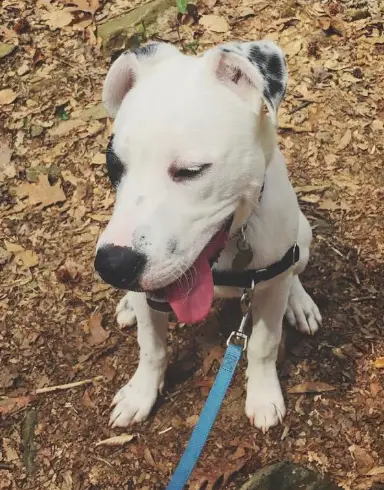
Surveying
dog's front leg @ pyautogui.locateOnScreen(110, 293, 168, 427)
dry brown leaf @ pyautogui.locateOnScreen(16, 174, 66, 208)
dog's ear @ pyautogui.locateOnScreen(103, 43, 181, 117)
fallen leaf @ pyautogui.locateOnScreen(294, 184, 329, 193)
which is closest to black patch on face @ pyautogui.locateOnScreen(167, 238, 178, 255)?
dog's ear @ pyautogui.locateOnScreen(103, 43, 181, 117)

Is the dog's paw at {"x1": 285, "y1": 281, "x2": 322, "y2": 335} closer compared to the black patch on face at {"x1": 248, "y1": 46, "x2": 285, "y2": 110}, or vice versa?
the black patch on face at {"x1": 248, "y1": 46, "x2": 285, "y2": 110}

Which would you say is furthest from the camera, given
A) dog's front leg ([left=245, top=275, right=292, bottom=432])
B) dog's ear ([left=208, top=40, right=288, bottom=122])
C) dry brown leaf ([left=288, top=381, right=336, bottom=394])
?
dry brown leaf ([left=288, top=381, right=336, bottom=394])

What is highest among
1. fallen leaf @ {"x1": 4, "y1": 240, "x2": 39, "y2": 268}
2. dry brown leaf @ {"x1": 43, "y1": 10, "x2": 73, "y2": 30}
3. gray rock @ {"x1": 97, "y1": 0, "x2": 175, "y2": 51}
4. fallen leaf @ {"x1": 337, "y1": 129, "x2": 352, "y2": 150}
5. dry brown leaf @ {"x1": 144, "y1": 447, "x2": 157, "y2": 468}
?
dry brown leaf @ {"x1": 43, "y1": 10, "x2": 73, "y2": 30}

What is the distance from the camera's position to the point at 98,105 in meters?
4.96

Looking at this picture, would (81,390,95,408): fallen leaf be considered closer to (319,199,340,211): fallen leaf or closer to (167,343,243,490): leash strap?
(167,343,243,490): leash strap

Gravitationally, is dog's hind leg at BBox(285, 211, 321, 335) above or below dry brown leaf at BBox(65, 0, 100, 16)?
below

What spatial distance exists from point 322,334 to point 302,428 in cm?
55

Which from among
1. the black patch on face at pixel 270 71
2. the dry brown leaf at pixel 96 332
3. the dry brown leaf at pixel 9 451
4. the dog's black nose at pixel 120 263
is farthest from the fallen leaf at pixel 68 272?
the black patch on face at pixel 270 71

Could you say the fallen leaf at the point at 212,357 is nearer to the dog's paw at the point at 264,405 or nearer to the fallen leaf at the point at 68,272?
the dog's paw at the point at 264,405

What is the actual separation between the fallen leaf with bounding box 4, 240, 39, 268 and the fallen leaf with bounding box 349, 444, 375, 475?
213 cm

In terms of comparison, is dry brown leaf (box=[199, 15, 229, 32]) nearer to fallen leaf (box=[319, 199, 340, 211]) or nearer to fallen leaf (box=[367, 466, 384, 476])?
fallen leaf (box=[319, 199, 340, 211])

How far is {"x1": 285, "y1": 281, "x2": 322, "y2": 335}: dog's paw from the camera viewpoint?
3701 mm

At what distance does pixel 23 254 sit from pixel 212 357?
138 cm

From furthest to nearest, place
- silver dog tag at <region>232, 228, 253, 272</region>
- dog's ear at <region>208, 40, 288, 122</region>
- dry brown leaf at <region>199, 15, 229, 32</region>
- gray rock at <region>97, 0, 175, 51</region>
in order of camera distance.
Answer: dry brown leaf at <region>199, 15, 229, 32</region> → gray rock at <region>97, 0, 175, 51</region> → silver dog tag at <region>232, 228, 253, 272</region> → dog's ear at <region>208, 40, 288, 122</region>
